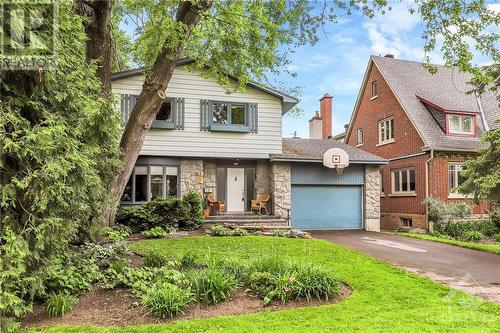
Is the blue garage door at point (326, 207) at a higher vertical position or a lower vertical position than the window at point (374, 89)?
lower

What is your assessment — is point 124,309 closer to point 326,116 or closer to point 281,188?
point 281,188

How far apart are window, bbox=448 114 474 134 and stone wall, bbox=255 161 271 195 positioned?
363 inches

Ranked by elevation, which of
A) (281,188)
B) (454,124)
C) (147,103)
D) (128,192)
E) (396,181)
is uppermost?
(454,124)

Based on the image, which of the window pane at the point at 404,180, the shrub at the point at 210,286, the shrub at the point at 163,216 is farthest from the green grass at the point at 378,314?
the window pane at the point at 404,180

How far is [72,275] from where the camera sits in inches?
217

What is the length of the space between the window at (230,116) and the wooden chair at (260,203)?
2819 mm

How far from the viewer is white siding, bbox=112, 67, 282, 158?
14.4 meters

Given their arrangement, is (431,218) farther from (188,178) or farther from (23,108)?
(23,108)

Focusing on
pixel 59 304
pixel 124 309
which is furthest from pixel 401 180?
pixel 59 304

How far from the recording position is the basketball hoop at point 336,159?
51.0 feet

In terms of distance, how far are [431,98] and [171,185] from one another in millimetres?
13829

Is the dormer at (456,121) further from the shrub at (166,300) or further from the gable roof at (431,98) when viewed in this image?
the shrub at (166,300)

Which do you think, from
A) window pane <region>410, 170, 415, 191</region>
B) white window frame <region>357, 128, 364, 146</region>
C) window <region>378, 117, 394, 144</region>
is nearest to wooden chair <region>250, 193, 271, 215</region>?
window pane <region>410, 170, 415, 191</region>

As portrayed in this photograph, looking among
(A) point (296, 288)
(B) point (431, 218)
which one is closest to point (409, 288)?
(A) point (296, 288)
